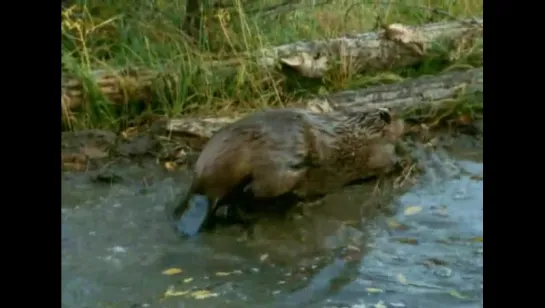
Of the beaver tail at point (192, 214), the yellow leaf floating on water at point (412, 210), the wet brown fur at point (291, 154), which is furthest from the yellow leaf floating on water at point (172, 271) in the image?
the yellow leaf floating on water at point (412, 210)

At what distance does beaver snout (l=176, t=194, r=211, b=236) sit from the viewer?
11.4 feet

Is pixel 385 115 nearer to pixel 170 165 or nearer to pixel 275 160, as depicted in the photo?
pixel 275 160

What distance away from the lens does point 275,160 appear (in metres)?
3.48

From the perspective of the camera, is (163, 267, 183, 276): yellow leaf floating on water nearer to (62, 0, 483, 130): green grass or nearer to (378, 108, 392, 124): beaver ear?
(378, 108, 392, 124): beaver ear

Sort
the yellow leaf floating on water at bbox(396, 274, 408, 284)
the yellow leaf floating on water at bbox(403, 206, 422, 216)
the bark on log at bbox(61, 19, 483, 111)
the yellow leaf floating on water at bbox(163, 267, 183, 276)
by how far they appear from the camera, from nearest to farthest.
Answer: the yellow leaf floating on water at bbox(396, 274, 408, 284)
the yellow leaf floating on water at bbox(163, 267, 183, 276)
the yellow leaf floating on water at bbox(403, 206, 422, 216)
the bark on log at bbox(61, 19, 483, 111)

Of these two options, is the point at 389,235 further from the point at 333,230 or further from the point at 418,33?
the point at 418,33

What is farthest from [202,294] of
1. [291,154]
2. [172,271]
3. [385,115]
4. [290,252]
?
[385,115]

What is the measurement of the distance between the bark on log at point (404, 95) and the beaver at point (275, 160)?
0.95 metres

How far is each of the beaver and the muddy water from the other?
12 cm

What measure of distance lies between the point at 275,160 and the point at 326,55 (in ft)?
6.41

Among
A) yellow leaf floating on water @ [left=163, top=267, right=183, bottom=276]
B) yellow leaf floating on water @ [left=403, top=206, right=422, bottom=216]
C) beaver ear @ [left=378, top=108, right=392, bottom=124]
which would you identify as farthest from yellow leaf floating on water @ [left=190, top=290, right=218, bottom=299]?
beaver ear @ [left=378, top=108, right=392, bottom=124]

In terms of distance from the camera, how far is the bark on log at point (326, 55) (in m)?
4.89

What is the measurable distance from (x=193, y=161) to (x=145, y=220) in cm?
81

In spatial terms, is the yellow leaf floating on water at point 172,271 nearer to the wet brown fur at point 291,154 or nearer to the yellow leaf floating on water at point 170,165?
the wet brown fur at point 291,154
